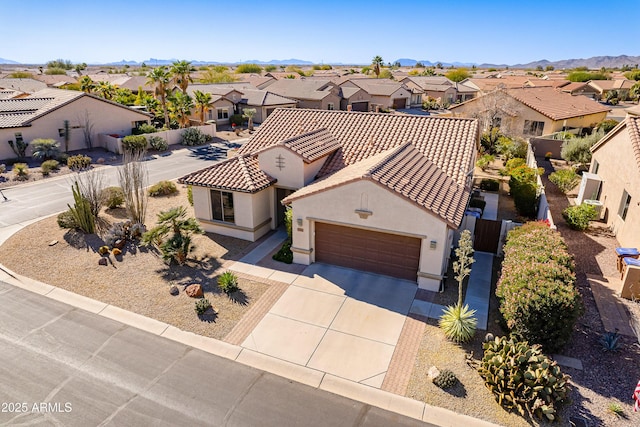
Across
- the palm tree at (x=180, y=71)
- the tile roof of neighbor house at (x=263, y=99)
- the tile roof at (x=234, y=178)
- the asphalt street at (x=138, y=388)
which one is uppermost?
the palm tree at (x=180, y=71)

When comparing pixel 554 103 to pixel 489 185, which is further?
pixel 554 103

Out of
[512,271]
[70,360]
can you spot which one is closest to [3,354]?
[70,360]

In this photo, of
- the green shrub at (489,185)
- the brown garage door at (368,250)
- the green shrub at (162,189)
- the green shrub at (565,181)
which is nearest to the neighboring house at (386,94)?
the green shrub at (489,185)

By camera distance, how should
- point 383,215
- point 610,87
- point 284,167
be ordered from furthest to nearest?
point 610,87 → point 284,167 → point 383,215

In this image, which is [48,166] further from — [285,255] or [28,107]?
[285,255]

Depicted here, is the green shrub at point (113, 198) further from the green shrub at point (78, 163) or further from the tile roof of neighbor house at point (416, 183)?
the tile roof of neighbor house at point (416, 183)

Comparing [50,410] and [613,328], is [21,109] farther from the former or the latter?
[613,328]

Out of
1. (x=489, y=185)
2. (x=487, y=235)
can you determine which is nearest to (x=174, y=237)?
(x=487, y=235)
